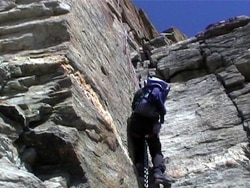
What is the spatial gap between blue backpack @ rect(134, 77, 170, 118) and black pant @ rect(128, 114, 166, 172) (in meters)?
0.20

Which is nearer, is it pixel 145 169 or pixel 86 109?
pixel 86 109

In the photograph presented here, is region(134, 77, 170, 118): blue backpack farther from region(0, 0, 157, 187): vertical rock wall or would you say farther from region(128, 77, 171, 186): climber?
region(0, 0, 157, 187): vertical rock wall

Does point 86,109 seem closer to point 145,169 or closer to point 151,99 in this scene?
point 145,169

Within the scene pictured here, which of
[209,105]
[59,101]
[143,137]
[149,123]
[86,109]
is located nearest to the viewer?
[59,101]

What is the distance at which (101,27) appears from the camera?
1474cm

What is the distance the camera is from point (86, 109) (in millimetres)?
10711

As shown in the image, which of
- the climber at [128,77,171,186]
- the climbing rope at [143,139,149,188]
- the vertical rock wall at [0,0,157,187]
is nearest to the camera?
the vertical rock wall at [0,0,157,187]

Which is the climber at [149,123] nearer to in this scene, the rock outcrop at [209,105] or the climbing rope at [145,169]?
the climbing rope at [145,169]

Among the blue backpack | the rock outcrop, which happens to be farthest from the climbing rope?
the rock outcrop

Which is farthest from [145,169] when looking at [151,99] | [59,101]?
[59,101]

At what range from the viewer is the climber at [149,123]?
501 inches

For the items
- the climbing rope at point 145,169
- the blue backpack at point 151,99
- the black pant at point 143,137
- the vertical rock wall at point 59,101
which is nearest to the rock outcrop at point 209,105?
the black pant at point 143,137

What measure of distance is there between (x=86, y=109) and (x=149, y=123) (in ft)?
8.48

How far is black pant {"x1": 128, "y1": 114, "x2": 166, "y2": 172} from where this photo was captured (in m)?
12.8
